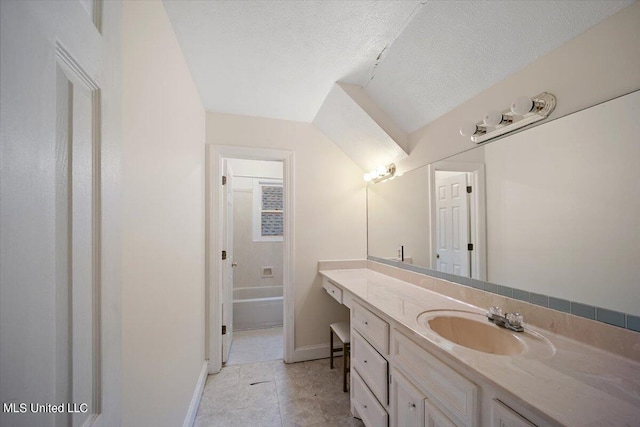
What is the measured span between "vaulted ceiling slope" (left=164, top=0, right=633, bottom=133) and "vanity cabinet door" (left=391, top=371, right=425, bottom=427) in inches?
62.8

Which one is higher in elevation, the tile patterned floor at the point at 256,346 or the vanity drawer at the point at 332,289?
the vanity drawer at the point at 332,289

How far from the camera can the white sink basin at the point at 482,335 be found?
37.9 inches

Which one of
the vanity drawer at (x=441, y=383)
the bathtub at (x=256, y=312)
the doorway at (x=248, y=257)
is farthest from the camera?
the bathtub at (x=256, y=312)

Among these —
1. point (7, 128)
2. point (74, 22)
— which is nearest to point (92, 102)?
point (74, 22)

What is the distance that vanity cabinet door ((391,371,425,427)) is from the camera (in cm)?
105

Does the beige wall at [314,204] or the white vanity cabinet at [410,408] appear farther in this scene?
the beige wall at [314,204]

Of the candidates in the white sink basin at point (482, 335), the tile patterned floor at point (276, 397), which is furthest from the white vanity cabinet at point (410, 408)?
the tile patterned floor at point (276, 397)

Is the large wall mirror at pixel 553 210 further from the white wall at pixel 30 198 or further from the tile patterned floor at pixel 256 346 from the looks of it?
the tile patterned floor at pixel 256 346

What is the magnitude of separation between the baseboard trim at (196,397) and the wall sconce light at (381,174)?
2.21 meters

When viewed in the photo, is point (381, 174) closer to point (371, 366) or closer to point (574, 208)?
point (574, 208)

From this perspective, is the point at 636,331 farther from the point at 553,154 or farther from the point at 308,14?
the point at 308,14

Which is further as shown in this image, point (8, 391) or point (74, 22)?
point (74, 22)

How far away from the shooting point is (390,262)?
2.27 m

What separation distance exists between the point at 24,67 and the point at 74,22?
0.18 metres
